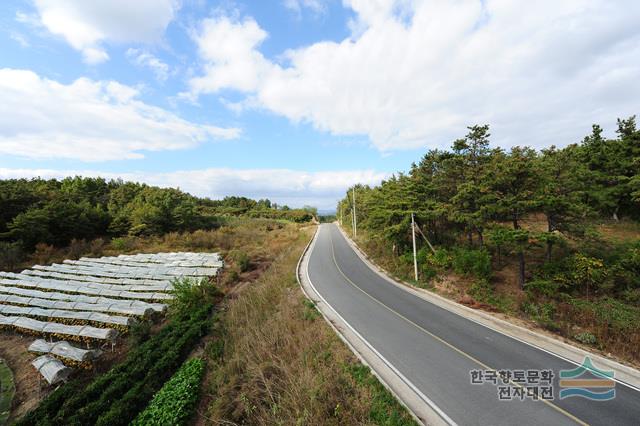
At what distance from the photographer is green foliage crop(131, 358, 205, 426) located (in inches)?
260

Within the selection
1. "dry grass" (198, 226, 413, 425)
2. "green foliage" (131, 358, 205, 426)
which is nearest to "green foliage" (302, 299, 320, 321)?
"dry grass" (198, 226, 413, 425)

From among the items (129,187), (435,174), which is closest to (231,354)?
(435,174)

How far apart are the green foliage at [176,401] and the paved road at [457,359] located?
6.12 meters

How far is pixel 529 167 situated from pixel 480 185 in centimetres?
240

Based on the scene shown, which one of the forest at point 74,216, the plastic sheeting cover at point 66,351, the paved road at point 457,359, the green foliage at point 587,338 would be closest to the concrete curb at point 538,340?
the paved road at point 457,359

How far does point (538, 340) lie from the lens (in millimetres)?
9344

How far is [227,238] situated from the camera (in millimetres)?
35594

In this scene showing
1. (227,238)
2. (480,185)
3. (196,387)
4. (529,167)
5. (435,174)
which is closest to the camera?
(196,387)

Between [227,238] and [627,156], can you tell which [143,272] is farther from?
[627,156]

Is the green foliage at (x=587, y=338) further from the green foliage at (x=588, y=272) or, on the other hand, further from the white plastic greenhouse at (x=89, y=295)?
the white plastic greenhouse at (x=89, y=295)

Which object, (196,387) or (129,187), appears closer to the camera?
(196,387)

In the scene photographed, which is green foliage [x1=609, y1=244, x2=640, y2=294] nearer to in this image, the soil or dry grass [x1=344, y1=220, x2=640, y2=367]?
dry grass [x1=344, y1=220, x2=640, y2=367]

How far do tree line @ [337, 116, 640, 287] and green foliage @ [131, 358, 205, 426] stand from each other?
Answer: 582 inches

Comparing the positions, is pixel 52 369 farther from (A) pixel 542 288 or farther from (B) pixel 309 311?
(A) pixel 542 288
